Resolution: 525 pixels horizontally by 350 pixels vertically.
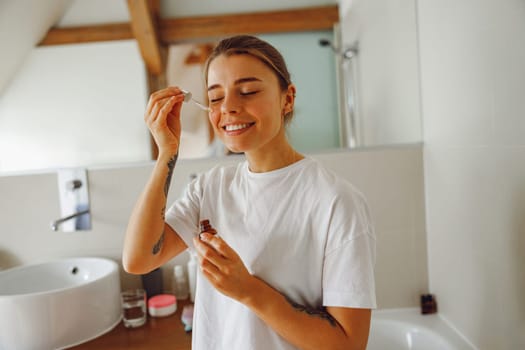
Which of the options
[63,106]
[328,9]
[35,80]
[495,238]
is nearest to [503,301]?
[495,238]

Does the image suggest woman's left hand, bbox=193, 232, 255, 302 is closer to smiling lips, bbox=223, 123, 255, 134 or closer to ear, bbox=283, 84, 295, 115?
smiling lips, bbox=223, 123, 255, 134

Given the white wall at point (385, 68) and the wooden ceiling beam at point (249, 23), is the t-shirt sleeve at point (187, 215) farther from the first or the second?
the wooden ceiling beam at point (249, 23)

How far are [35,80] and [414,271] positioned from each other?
4.97 ft

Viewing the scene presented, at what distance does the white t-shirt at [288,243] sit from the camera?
0.67m

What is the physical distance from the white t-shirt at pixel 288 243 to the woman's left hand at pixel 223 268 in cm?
9

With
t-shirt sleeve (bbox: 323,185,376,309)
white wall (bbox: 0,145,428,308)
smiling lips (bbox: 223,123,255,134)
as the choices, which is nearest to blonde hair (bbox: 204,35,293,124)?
smiling lips (bbox: 223,123,255,134)

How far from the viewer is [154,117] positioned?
2.63 feet

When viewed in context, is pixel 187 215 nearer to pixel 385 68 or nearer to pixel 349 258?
pixel 349 258

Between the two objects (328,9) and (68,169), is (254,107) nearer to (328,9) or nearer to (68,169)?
(68,169)

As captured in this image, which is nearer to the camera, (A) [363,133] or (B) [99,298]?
(B) [99,298]

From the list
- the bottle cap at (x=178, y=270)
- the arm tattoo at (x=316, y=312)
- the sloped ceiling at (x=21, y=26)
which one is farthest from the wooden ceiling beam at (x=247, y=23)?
the arm tattoo at (x=316, y=312)

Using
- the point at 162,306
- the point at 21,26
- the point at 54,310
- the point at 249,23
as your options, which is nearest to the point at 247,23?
the point at 249,23

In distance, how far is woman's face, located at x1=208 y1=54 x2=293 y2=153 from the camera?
735mm

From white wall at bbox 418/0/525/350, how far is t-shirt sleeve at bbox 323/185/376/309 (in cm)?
39
